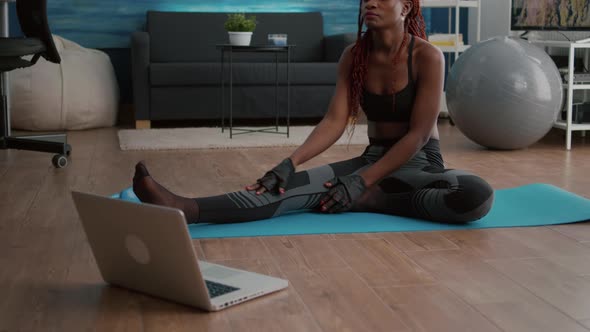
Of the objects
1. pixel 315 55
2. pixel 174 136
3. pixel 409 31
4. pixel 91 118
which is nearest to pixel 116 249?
pixel 409 31

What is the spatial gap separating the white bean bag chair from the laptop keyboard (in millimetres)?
3923

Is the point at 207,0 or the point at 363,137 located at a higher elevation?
the point at 207,0

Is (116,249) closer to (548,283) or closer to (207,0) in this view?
(548,283)

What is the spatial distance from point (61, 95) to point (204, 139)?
3.93ft

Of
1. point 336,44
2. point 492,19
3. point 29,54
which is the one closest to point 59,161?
point 29,54

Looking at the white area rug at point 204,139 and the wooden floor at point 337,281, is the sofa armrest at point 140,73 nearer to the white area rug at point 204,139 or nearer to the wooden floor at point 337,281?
the white area rug at point 204,139

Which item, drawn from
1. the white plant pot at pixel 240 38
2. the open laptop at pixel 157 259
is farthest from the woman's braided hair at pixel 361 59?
the white plant pot at pixel 240 38

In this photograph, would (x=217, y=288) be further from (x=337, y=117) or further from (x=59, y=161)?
(x=59, y=161)

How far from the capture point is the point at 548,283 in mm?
1976

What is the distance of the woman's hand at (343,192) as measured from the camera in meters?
2.65

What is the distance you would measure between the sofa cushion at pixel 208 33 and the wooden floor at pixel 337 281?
3.14 metres

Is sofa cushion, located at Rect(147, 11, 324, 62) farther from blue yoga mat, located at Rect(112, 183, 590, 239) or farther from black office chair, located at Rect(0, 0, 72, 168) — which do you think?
blue yoga mat, located at Rect(112, 183, 590, 239)

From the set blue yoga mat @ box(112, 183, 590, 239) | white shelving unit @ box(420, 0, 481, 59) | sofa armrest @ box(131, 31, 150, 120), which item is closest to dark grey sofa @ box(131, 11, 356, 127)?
sofa armrest @ box(131, 31, 150, 120)

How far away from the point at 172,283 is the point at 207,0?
494 centimetres
